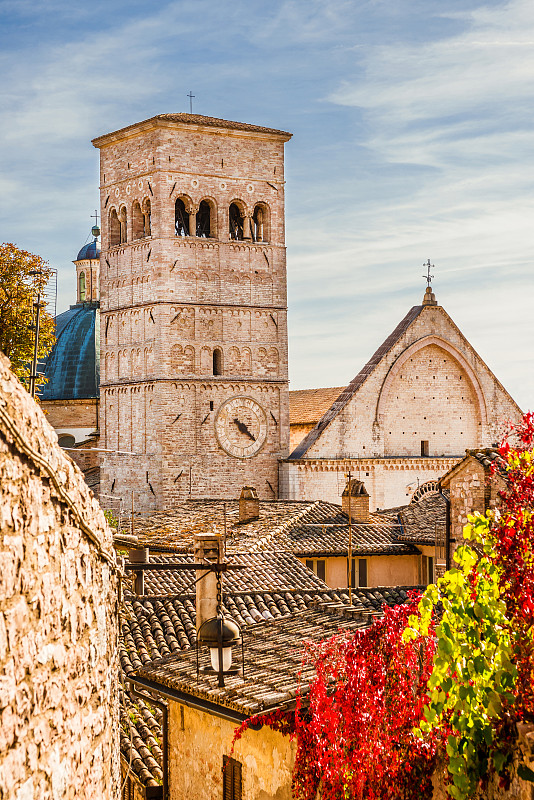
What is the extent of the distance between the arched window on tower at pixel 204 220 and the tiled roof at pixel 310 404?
767cm

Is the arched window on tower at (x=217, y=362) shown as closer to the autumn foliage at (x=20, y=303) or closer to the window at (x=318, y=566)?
the window at (x=318, y=566)

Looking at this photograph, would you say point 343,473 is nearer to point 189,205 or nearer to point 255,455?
point 255,455

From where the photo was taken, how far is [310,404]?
145ft

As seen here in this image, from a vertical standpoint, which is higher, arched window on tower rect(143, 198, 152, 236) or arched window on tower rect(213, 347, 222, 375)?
arched window on tower rect(143, 198, 152, 236)

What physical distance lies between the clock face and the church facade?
1.31 meters

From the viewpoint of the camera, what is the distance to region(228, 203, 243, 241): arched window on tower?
39656mm

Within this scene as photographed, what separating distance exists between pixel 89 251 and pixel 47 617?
55405 millimetres

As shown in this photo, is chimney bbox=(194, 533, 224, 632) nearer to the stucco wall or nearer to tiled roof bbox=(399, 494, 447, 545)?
the stucco wall

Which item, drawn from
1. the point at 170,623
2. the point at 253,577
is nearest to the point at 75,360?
the point at 253,577

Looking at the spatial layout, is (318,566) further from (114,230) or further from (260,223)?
(114,230)

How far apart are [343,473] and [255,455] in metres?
3.00

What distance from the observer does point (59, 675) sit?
4.55 meters

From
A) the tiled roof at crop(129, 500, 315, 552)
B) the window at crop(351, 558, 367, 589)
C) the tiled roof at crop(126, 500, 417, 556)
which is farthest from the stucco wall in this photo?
the window at crop(351, 558, 367, 589)

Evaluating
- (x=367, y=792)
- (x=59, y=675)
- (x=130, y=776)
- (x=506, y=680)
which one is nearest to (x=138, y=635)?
(x=130, y=776)
